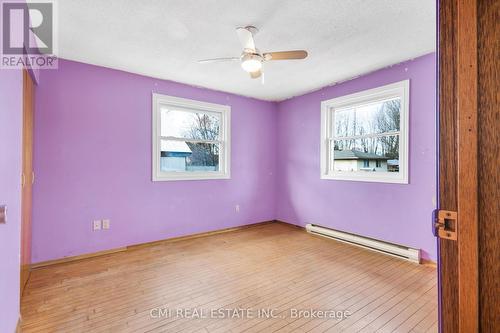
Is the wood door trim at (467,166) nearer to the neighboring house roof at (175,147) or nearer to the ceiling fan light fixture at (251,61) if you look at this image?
the ceiling fan light fixture at (251,61)

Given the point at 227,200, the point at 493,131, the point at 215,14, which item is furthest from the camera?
the point at 227,200

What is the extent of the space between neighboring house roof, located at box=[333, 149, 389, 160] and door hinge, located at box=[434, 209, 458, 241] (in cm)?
302

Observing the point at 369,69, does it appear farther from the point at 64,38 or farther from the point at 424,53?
the point at 64,38

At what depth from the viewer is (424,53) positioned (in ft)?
9.40

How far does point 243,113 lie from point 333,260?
289 cm

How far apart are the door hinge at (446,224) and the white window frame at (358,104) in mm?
2782

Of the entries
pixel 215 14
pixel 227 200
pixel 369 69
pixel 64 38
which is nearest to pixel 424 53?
pixel 369 69

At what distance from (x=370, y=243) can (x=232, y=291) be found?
2.12m

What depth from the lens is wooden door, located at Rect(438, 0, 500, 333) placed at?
0.61m

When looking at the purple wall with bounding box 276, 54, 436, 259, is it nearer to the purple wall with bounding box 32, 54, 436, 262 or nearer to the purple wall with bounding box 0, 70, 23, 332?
the purple wall with bounding box 32, 54, 436, 262

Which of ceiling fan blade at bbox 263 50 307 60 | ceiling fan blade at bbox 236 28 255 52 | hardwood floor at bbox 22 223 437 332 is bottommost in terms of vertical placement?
hardwood floor at bbox 22 223 437 332

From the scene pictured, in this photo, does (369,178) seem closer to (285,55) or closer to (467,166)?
(285,55)

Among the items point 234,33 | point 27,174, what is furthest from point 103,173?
point 234,33

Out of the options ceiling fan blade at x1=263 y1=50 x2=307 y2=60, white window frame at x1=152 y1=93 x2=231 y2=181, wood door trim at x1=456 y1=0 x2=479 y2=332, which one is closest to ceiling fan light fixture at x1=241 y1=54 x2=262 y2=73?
ceiling fan blade at x1=263 y1=50 x2=307 y2=60
